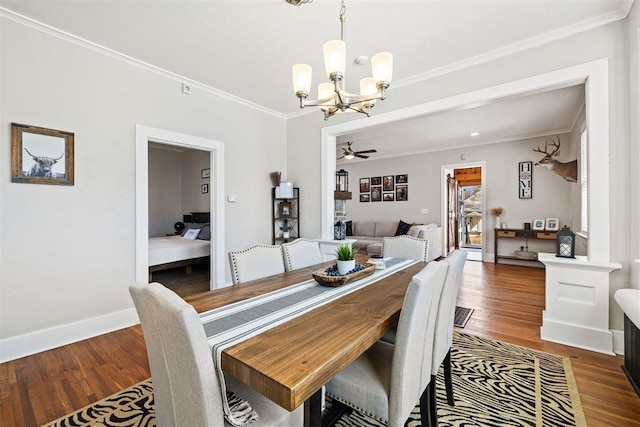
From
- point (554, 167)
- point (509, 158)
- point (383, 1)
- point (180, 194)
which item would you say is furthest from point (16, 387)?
point (509, 158)

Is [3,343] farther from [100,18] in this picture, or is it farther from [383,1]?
[383,1]

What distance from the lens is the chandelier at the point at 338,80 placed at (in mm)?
1766

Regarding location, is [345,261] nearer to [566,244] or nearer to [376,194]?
[566,244]

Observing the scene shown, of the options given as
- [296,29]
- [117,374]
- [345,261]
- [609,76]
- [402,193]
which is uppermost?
[296,29]

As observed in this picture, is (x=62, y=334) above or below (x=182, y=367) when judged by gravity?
below

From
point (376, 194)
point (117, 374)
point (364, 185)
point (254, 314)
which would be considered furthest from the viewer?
point (364, 185)

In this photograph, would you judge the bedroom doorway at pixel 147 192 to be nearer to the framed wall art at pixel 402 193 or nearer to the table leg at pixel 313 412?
the table leg at pixel 313 412

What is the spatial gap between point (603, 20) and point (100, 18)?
406 cm

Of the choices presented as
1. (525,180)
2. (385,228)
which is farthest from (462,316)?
(525,180)

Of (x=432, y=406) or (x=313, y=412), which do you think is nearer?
(x=313, y=412)

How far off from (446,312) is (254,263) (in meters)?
1.31

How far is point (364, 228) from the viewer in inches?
288

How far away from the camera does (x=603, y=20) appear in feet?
7.47

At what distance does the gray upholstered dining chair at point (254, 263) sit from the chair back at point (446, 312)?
1223mm
